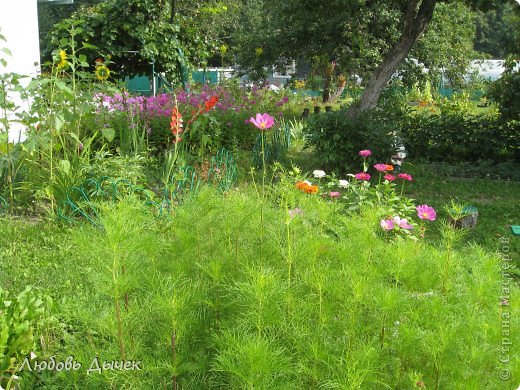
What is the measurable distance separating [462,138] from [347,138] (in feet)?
8.40

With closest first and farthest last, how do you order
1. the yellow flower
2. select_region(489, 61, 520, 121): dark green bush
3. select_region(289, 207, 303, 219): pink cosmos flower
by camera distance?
select_region(289, 207, 303, 219): pink cosmos flower, the yellow flower, select_region(489, 61, 520, 121): dark green bush

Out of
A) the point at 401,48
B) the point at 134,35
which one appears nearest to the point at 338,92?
the point at 134,35

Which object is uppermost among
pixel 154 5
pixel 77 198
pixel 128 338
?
pixel 154 5

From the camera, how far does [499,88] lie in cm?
947

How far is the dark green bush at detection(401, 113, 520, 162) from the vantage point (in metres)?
9.25

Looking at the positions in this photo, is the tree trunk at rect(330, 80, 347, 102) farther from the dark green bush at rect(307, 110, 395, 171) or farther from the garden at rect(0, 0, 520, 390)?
the garden at rect(0, 0, 520, 390)

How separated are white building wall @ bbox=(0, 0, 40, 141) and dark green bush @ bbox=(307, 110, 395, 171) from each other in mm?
3521

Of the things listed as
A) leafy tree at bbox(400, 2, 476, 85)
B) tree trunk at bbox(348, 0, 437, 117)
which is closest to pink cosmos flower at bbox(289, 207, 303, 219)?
tree trunk at bbox(348, 0, 437, 117)

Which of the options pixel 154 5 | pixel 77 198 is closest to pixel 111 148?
pixel 77 198

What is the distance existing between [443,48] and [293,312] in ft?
48.4

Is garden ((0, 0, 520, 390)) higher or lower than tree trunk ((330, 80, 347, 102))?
higher

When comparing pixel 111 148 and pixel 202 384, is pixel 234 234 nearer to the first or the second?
pixel 202 384

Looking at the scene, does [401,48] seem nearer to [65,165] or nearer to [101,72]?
[101,72]

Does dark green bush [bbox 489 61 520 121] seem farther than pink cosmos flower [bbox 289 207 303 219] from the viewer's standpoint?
Yes
